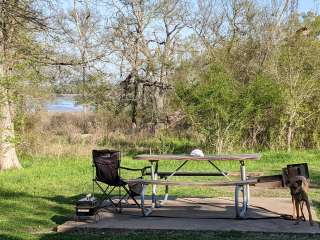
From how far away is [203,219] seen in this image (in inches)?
256

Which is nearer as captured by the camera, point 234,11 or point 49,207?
point 49,207

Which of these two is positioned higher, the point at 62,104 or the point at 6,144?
the point at 62,104

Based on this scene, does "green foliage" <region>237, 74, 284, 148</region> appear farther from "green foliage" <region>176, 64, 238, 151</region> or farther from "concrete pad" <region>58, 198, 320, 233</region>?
"concrete pad" <region>58, 198, 320, 233</region>

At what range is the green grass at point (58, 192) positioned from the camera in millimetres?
5754

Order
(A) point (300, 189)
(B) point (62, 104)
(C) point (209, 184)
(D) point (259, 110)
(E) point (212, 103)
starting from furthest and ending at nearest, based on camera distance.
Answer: (B) point (62, 104) → (D) point (259, 110) → (E) point (212, 103) → (C) point (209, 184) → (A) point (300, 189)

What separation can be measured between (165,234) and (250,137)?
10774 mm

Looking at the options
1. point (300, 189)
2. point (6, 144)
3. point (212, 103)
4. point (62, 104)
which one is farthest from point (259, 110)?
point (300, 189)

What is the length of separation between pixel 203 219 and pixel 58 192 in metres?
3.22

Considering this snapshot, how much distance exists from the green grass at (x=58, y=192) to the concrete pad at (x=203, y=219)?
9.5 inches

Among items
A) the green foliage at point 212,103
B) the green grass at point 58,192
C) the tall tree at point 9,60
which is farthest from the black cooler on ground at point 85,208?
the green foliage at point 212,103

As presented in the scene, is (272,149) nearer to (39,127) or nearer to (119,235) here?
(39,127)

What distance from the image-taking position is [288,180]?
6145 millimetres

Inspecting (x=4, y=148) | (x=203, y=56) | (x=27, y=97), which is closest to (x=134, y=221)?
(x=4, y=148)

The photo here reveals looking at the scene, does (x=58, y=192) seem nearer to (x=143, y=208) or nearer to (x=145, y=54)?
(x=143, y=208)
